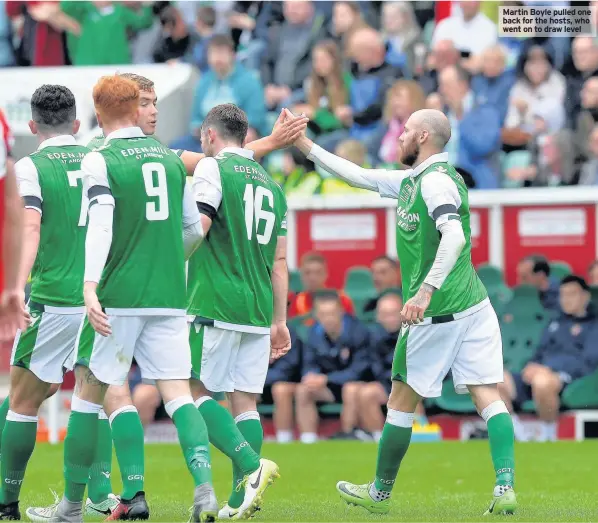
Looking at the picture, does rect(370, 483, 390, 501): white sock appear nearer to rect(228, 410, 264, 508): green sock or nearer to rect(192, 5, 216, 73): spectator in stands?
rect(228, 410, 264, 508): green sock

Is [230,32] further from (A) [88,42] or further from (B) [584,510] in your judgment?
(B) [584,510]

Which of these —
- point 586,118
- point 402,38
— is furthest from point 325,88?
point 586,118

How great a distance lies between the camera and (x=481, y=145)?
1653cm

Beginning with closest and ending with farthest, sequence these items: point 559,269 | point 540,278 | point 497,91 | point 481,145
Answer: point 540,278 → point 559,269 → point 481,145 → point 497,91

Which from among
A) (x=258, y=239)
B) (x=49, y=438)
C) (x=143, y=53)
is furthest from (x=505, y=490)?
(x=143, y=53)

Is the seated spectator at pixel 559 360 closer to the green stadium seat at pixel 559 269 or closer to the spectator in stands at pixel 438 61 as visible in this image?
the green stadium seat at pixel 559 269

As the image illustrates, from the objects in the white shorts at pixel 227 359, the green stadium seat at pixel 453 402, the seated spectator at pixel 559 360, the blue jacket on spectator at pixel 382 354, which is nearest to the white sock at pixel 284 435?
the blue jacket on spectator at pixel 382 354

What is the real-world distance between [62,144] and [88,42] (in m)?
11.6

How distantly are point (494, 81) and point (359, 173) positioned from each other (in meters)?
8.54

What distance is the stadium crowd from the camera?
16609 millimetres

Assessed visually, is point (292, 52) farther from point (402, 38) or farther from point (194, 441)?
point (194, 441)

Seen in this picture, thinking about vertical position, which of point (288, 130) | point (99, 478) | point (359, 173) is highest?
point (288, 130)

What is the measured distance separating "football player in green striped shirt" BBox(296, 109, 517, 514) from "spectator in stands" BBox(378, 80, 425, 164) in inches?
320

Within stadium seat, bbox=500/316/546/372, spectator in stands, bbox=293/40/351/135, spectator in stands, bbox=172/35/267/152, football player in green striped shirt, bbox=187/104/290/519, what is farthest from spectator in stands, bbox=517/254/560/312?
football player in green striped shirt, bbox=187/104/290/519
